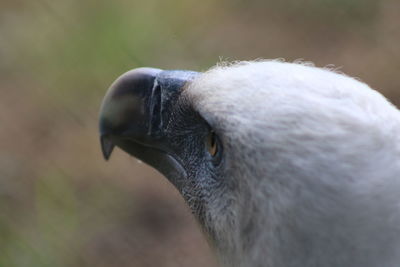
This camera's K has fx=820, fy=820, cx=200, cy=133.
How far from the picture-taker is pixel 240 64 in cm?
198

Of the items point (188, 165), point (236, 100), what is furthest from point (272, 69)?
point (188, 165)

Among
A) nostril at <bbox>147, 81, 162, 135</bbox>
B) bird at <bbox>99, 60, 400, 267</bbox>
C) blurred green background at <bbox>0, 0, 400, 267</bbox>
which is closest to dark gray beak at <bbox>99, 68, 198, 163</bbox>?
nostril at <bbox>147, 81, 162, 135</bbox>

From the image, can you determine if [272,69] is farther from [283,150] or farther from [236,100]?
[283,150]

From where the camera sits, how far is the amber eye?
1.88 m

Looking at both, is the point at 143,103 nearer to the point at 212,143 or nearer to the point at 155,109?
the point at 155,109

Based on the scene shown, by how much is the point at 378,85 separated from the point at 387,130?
3.02 m

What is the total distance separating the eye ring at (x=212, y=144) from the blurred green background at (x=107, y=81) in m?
1.40

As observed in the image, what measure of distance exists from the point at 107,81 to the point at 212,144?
88.5 inches

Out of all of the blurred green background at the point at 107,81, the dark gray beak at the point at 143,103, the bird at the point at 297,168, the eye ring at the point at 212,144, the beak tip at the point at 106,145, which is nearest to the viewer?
the bird at the point at 297,168

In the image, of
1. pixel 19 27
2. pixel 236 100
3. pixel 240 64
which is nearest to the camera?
pixel 236 100

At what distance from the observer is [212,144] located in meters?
1.92

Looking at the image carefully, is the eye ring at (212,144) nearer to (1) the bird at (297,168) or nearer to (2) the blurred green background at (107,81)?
(1) the bird at (297,168)

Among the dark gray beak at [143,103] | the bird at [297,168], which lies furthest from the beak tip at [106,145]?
the bird at [297,168]

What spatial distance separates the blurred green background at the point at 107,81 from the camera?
3805 millimetres
